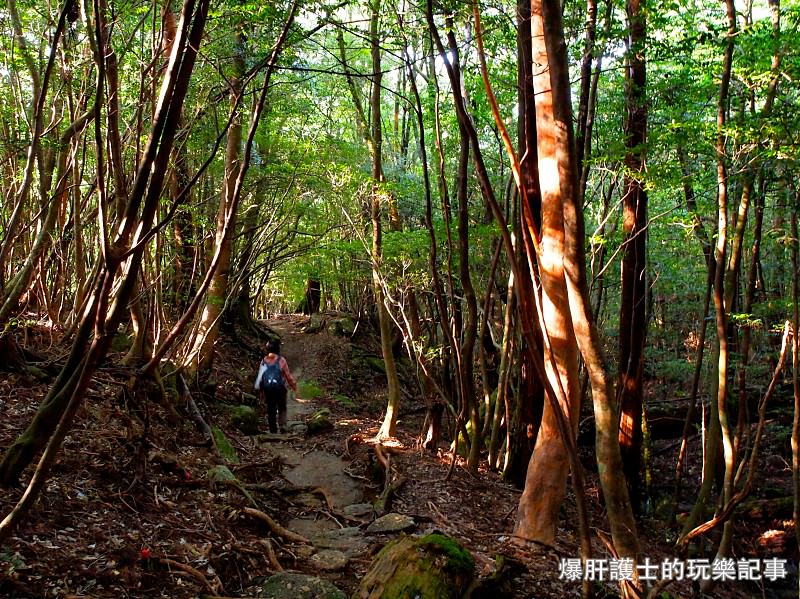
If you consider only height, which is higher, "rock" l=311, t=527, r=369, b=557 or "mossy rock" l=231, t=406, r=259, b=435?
"mossy rock" l=231, t=406, r=259, b=435

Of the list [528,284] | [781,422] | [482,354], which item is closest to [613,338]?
[781,422]

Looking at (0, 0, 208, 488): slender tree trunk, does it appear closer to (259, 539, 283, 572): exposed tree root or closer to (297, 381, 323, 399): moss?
(259, 539, 283, 572): exposed tree root

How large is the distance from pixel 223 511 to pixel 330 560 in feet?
3.81

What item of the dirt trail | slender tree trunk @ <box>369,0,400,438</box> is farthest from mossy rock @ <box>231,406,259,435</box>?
slender tree trunk @ <box>369,0,400,438</box>

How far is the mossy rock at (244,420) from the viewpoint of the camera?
10.0 metres

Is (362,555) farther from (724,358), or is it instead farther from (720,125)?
(720,125)

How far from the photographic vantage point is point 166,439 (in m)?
6.91

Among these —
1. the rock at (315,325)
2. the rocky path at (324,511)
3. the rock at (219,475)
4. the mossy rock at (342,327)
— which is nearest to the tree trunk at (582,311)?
the rocky path at (324,511)

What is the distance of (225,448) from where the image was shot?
7953mm

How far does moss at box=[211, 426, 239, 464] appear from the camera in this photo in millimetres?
7683

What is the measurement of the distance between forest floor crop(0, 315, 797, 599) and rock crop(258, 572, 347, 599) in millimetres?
101

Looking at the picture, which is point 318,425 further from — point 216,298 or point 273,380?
point 216,298

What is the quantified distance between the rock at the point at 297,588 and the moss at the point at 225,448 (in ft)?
11.1

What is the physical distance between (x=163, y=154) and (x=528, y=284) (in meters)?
3.86
